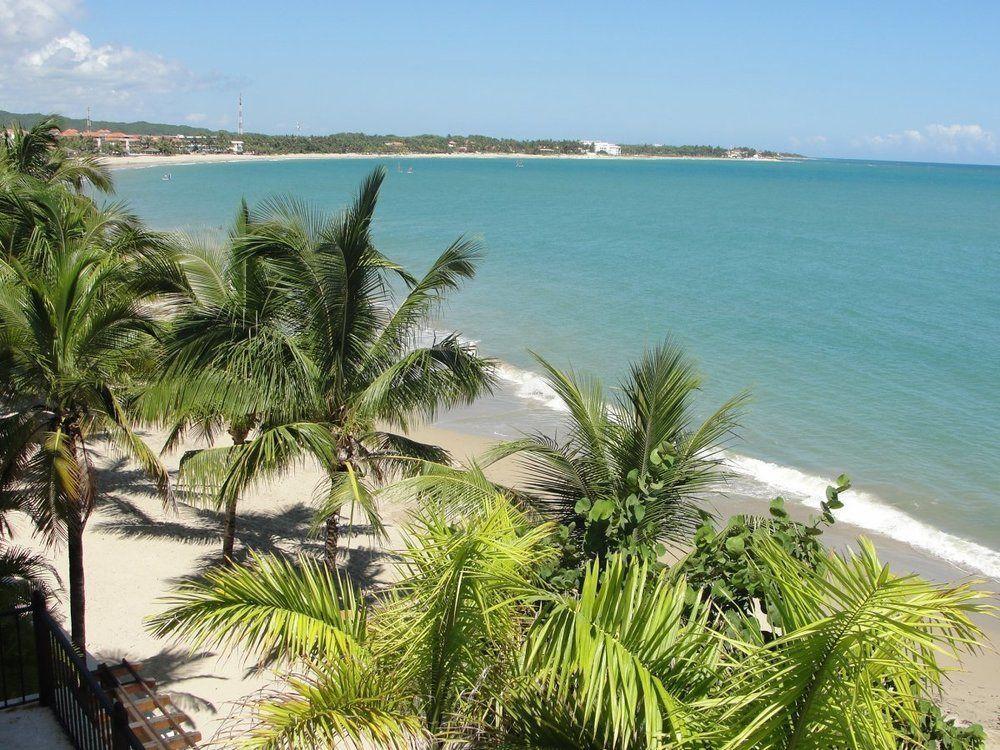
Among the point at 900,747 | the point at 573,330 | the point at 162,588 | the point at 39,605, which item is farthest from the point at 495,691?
the point at 573,330

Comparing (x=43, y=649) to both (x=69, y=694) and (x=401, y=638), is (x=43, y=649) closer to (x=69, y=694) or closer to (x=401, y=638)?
(x=69, y=694)

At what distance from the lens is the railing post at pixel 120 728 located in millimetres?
4898

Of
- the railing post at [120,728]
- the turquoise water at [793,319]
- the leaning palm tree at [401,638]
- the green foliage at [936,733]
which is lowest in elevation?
the turquoise water at [793,319]

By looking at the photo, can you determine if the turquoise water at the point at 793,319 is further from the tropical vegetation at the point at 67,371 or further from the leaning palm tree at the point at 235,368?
the tropical vegetation at the point at 67,371

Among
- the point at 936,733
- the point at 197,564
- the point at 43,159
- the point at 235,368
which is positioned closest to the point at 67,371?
the point at 235,368

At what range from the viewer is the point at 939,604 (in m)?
3.06

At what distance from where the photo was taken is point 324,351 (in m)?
8.90

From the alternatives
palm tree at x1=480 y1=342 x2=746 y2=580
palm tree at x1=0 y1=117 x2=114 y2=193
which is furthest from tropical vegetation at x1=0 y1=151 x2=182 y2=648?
palm tree at x1=0 y1=117 x2=114 y2=193

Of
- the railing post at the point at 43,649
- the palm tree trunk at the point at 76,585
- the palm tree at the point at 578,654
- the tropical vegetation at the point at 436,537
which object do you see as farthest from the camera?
the palm tree trunk at the point at 76,585

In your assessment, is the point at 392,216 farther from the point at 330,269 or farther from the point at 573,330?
the point at 330,269

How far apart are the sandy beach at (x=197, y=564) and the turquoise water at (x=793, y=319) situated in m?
3.19

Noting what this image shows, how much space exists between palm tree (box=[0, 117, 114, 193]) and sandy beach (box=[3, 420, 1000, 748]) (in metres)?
7.06

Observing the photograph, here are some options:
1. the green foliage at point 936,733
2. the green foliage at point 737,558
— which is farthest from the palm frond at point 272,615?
the green foliage at point 936,733

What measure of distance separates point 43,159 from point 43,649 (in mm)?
18307
